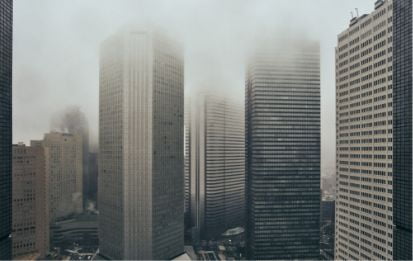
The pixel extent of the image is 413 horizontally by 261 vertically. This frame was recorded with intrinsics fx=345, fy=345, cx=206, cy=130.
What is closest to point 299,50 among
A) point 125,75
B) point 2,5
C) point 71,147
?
point 125,75

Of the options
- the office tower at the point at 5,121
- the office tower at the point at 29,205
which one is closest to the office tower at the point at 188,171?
the office tower at the point at 29,205

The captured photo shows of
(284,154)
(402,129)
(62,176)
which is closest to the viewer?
(402,129)

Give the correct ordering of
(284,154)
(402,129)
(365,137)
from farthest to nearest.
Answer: (284,154)
(365,137)
(402,129)

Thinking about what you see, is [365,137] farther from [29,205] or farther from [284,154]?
[29,205]

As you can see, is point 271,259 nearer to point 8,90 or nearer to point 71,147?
point 71,147

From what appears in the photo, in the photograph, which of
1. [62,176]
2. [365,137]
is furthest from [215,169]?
[365,137]

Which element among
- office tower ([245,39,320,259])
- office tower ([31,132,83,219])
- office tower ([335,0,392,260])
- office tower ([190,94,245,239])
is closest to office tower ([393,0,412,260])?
office tower ([335,0,392,260])
